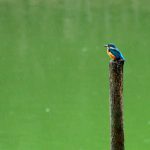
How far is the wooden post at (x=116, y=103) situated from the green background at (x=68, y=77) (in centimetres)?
500

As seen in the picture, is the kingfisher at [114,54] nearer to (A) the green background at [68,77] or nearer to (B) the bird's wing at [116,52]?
(B) the bird's wing at [116,52]

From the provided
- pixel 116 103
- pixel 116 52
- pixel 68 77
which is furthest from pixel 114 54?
pixel 68 77

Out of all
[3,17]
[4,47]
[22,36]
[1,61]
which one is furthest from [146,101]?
[3,17]

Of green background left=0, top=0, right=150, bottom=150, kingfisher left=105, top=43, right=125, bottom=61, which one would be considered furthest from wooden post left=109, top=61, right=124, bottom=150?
green background left=0, top=0, right=150, bottom=150

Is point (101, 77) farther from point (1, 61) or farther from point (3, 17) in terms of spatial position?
point (3, 17)

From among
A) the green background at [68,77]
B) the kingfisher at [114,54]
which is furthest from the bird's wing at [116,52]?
the green background at [68,77]

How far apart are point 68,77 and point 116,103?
10.6 metres

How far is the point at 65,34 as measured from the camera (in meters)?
23.6

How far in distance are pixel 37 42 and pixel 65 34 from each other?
2.35 m

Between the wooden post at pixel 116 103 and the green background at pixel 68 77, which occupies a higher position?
the green background at pixel 68 77

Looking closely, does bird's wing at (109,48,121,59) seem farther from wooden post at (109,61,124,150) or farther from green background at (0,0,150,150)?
green background at (0,0,150,150)

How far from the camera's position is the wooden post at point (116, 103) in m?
4.96

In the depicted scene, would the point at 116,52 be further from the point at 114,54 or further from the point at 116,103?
the point at 116,103

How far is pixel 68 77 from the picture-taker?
15633 mm
